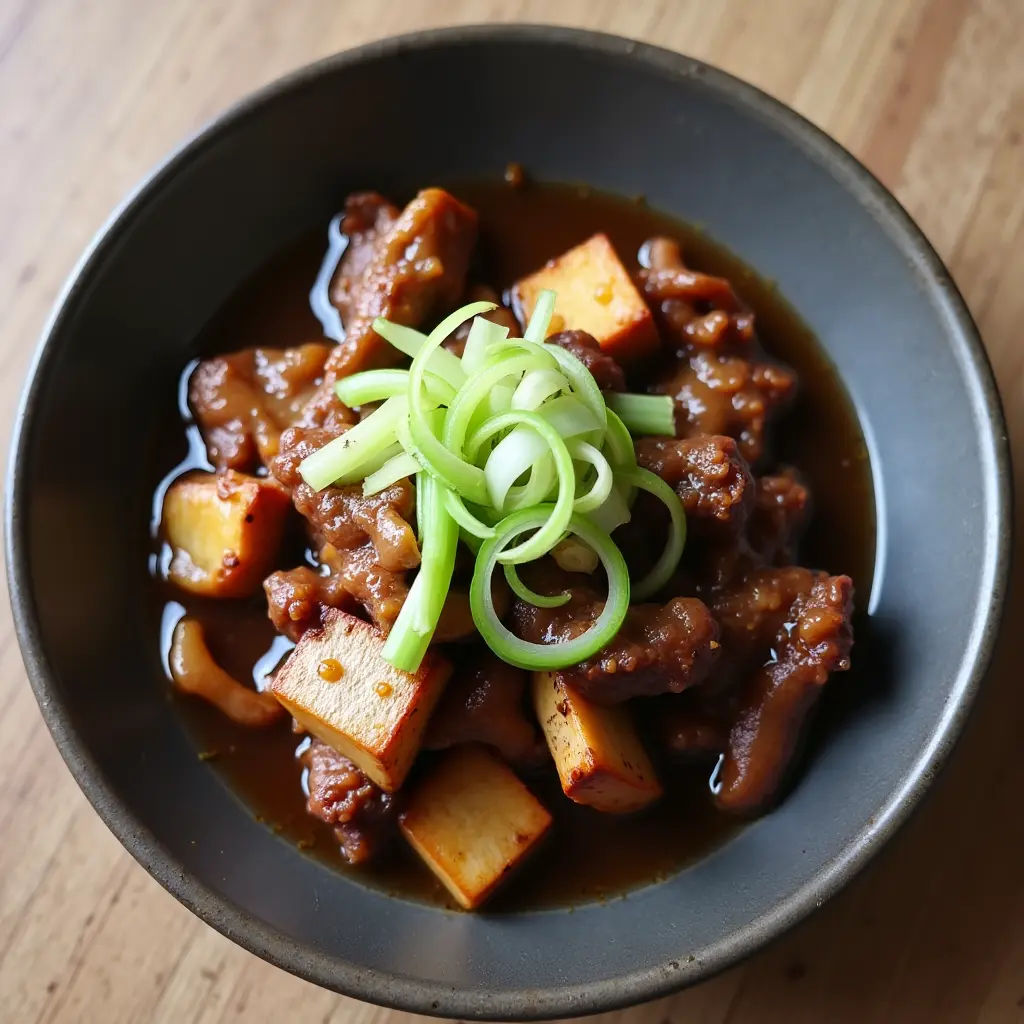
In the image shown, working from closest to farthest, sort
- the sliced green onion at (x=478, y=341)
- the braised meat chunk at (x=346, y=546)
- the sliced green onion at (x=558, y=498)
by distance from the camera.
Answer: the sliced green onion at (x=558, y=498), the braised meat chunk at (x=346, y=546), the sliced green onion at (x=478, y=341)

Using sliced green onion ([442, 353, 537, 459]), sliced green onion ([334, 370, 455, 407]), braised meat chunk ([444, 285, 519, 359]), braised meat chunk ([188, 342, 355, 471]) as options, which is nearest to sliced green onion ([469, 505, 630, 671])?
sliced green onion ([442, 353, 537, 459])

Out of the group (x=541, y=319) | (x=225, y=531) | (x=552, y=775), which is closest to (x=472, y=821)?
(x=552, y=775)

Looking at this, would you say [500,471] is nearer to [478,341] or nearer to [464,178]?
[478,341]

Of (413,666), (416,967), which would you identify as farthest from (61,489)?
(416,967)

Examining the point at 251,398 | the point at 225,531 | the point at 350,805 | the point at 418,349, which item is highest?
the point at 418,349

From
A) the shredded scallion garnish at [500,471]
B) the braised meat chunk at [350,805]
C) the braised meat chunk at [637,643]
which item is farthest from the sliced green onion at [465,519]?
the braised meat chunk at [350,805]

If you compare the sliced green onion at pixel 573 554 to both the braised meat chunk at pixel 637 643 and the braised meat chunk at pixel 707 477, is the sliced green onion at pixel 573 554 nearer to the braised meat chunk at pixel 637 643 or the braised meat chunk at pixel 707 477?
the braised meat chunk at pixel 637 643
